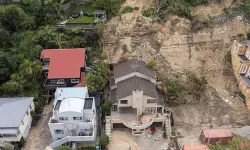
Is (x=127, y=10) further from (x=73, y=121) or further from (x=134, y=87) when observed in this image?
(x=73, y=121)

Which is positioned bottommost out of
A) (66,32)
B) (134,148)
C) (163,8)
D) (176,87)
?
(134,148)

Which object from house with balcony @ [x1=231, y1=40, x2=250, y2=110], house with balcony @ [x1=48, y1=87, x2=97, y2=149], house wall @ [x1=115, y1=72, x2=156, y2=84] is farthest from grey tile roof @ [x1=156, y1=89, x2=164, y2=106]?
house with balcony @ [x1=231, y1=40, x2=250, y2=110]

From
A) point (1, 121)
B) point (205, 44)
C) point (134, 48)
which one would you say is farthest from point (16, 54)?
point (205, 44)

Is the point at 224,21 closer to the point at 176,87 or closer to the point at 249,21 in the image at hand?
the point at 249,21

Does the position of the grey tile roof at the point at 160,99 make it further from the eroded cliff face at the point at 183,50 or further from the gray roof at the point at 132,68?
the eroded cliff face at the point at 183,50

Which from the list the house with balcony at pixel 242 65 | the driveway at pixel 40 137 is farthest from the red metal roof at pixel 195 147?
the driveway at pixel 40 137

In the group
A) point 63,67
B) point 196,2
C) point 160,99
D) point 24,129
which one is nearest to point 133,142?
point 160,99

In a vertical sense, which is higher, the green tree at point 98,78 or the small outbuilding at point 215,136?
the green tree at point 98,78
